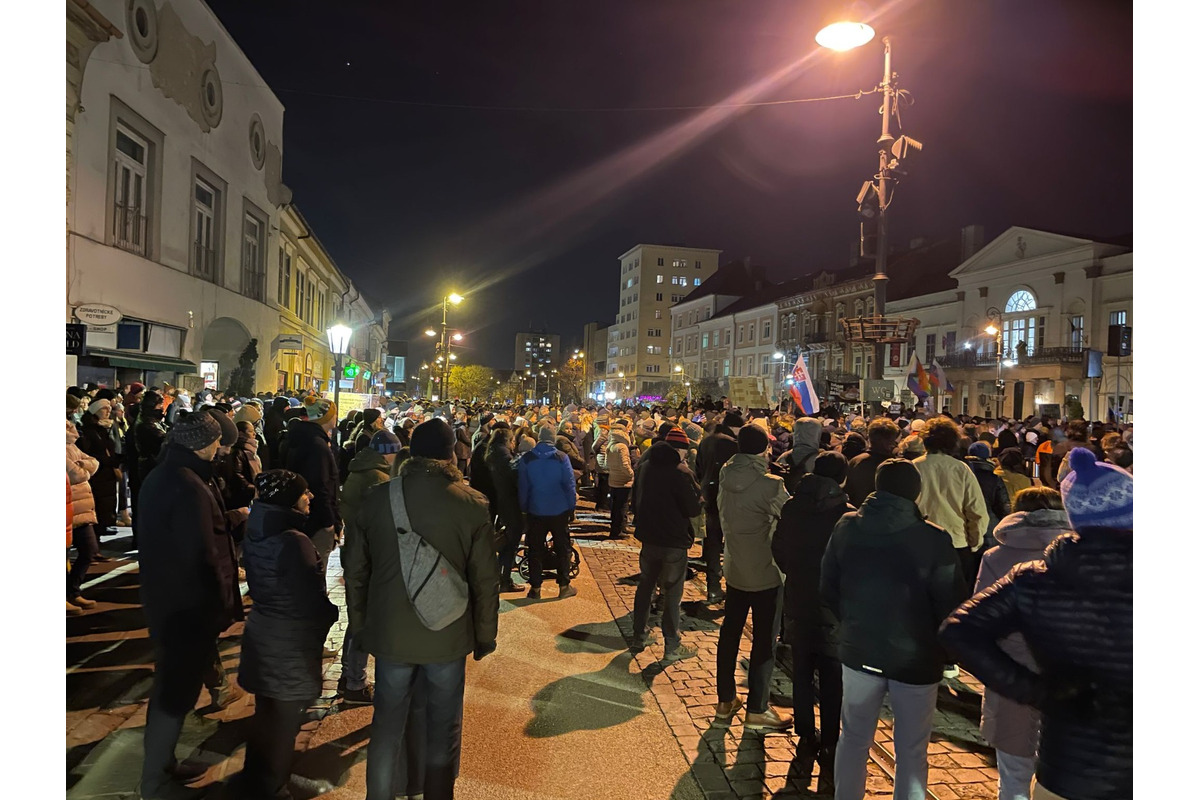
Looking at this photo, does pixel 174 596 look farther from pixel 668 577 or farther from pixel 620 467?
pixel 620 467

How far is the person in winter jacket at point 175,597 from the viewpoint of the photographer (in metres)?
4.01

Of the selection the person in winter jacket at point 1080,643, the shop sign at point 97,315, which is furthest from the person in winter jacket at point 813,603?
the shop sign at point 97,315

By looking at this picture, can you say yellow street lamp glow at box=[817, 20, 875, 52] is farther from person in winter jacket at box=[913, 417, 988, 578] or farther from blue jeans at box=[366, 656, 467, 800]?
blue jeans at box=[366, 656, 467, 800]

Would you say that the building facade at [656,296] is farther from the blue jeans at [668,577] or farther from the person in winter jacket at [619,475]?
the blue jeans at [668,577]

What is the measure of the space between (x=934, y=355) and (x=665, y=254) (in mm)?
65790

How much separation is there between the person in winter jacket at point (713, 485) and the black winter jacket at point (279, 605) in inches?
203

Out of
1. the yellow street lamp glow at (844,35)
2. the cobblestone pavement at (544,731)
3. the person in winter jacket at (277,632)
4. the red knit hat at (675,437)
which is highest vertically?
the yellow street lamp glow at (844,35)

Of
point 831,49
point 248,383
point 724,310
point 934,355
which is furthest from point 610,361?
A: point 831,49

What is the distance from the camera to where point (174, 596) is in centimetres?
406

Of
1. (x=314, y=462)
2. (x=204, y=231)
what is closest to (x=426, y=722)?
(x=314, y=462)

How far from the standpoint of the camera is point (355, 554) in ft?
12.8

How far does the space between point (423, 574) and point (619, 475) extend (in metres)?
7.10

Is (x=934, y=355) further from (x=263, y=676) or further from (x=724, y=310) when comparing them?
(x=263, y=676)

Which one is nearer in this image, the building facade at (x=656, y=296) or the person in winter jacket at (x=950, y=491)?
the person in winter jacket at (x=950, y=491)
